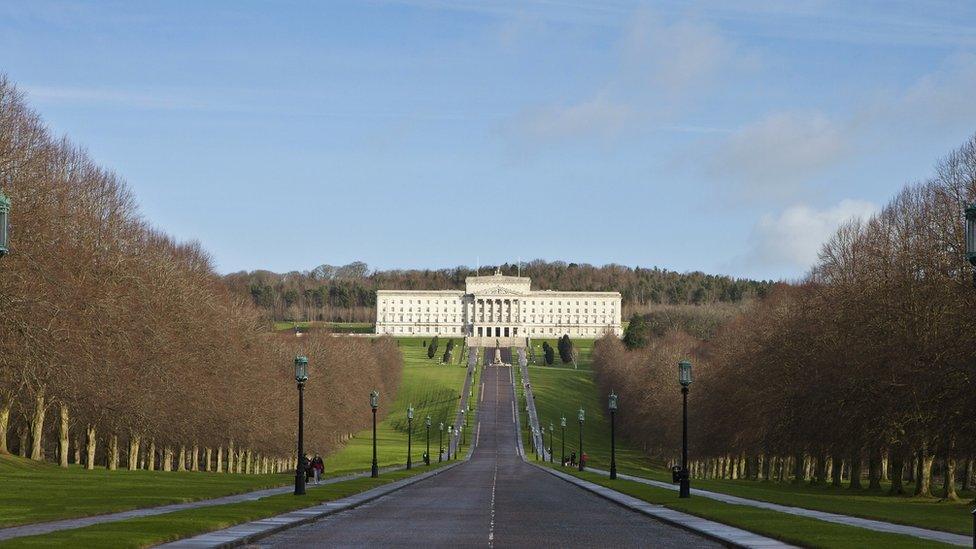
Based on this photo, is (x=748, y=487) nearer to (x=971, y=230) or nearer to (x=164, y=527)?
(x=164, y=527)

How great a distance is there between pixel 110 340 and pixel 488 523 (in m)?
30.3

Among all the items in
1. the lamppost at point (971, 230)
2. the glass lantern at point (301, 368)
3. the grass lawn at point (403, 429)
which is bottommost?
the grass lawn at point (403, 429)

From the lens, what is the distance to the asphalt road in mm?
26391

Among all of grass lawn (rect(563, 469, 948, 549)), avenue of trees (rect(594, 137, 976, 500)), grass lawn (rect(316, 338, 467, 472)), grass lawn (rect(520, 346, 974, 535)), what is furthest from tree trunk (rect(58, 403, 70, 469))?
avenue of trees (rect(594, 137, 976, 500))

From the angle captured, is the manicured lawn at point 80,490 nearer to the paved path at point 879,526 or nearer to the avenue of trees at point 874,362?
the paved path at point 879,526

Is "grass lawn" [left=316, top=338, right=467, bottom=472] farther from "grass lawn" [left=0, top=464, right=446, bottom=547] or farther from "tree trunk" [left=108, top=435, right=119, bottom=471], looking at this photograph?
"grass lawn" [left=0, top=464, right=446, bottom=547]

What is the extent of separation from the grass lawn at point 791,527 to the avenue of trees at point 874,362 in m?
12.6

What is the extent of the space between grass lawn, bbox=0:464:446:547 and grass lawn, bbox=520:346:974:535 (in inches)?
688

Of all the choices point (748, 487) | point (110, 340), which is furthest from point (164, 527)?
point (748, 487)

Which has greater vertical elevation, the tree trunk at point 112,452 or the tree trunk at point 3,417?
the tree trunk at point 3,417

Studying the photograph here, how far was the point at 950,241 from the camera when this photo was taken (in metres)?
53.8

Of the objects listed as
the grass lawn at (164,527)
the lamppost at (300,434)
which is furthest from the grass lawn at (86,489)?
the lamppost at (300,434)

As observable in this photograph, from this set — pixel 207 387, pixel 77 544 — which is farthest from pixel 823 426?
pixel 77 544

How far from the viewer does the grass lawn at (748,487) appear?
127 ft
